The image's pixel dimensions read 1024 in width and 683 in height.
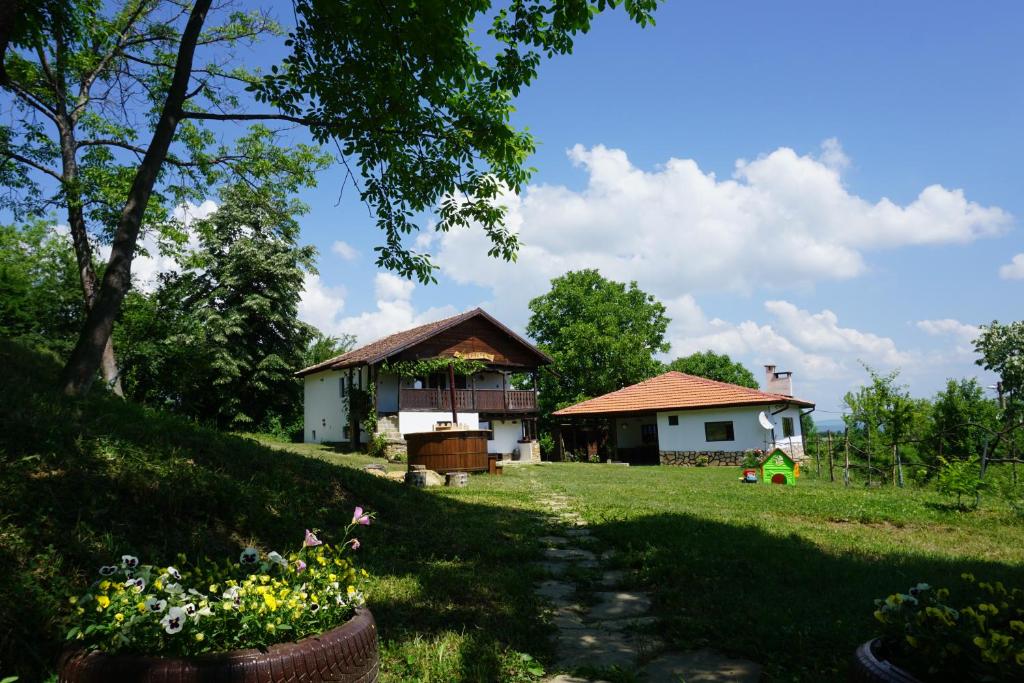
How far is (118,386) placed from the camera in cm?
1205

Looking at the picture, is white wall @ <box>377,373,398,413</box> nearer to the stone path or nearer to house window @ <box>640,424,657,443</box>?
house window @ <box>640,424,657,443</box>

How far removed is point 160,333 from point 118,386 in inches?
647

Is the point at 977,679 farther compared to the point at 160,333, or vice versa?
the point at 160,333

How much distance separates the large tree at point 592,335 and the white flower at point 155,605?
37.8 metres

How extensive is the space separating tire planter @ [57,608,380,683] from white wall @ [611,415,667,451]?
1246 inches

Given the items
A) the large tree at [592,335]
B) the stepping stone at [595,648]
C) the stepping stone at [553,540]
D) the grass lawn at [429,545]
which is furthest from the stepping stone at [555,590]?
the large tree at [592,335]

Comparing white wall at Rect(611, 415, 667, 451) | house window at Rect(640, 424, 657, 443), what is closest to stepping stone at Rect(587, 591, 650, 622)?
white wall at Rect(611, 415, 667, 451)

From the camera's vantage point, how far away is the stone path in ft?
11.4

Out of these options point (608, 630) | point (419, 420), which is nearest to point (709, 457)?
point (419, 420)

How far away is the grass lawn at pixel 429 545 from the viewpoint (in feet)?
12.0

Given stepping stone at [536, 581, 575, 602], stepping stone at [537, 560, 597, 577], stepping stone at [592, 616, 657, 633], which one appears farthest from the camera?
stepping stone at [537, 560, 597, 577]

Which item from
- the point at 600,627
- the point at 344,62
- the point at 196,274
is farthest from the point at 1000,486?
the point at 196,274

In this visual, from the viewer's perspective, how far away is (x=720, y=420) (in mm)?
28719

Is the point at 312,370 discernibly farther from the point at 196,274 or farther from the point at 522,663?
the point at 522,663
